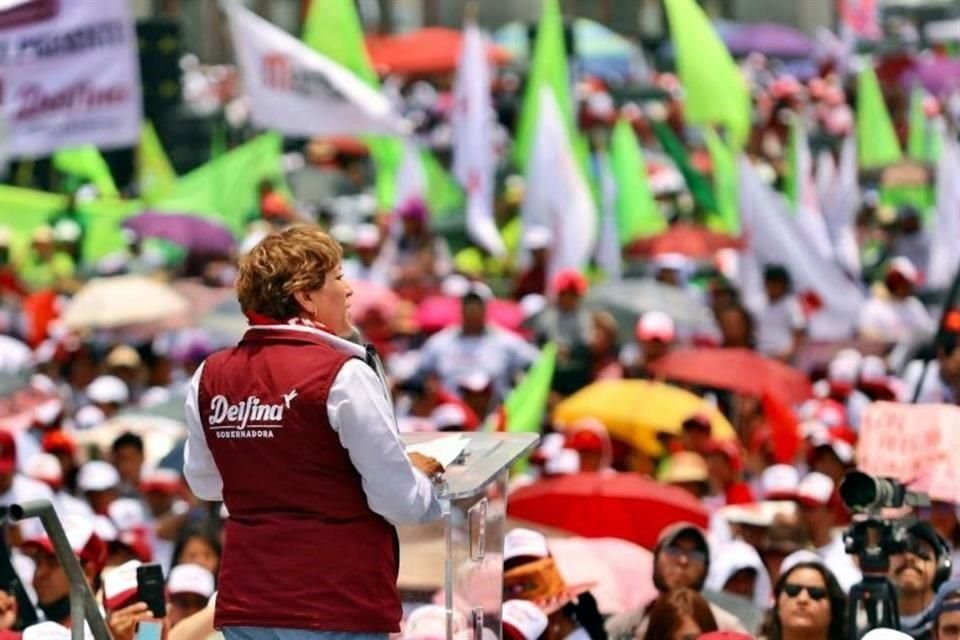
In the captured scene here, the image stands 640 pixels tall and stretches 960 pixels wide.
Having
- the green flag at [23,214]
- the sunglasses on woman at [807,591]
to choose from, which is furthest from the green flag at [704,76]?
the sunglasses on woman at [807,591]

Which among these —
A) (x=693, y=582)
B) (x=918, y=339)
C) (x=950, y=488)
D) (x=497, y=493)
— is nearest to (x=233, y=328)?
(x=918, y=339)

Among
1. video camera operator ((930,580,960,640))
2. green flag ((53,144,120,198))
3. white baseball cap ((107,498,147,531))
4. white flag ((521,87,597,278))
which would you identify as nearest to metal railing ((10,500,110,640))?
video camera operator ((930,580,960,640))

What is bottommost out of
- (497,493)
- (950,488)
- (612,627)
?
(612,627)

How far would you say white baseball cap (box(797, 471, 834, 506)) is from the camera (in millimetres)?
10180

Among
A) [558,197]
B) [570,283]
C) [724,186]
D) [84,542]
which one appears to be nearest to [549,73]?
[724,186]

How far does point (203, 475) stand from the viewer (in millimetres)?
5766

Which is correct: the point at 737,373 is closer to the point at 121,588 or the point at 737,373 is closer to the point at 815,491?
the point at 815,491

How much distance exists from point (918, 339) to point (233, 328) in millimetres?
3562

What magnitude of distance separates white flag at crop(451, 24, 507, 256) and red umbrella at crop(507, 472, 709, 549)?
8434mm

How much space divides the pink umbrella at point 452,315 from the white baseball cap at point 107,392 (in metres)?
1.82

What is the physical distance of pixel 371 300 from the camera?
1583cm

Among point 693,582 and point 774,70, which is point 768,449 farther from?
point 774,70

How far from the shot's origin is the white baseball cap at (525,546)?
27.1 feet

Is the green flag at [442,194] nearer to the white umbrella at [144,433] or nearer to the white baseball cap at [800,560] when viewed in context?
the white umbrella at [144,433]
